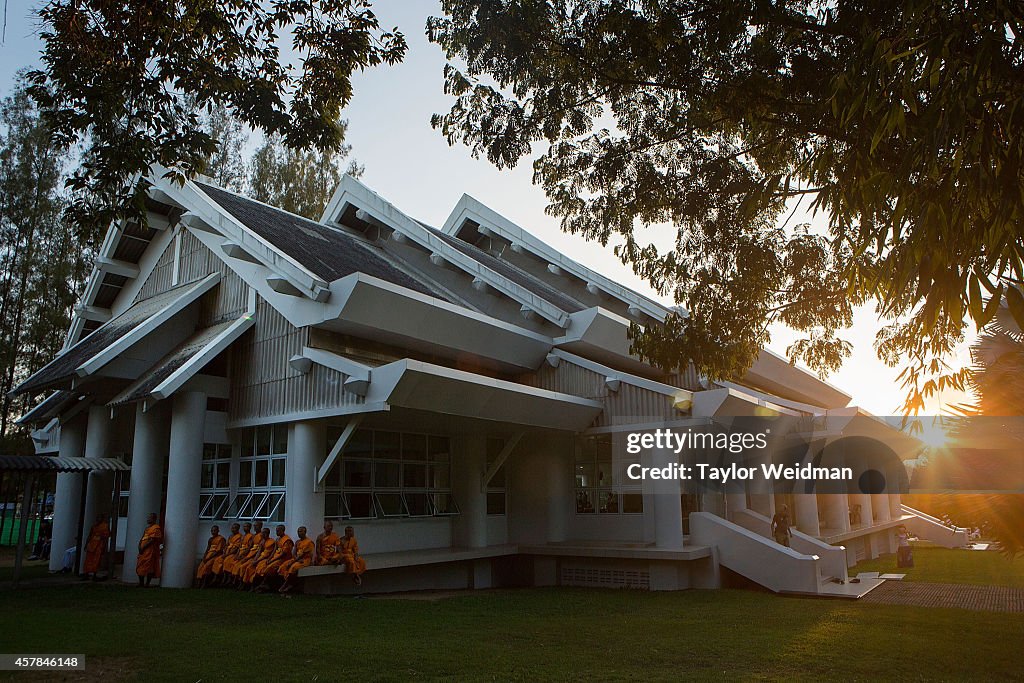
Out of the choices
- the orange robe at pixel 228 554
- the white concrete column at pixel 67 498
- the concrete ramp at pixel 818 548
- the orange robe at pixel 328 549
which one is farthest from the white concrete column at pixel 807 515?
the white concrete column at pixel 67 498

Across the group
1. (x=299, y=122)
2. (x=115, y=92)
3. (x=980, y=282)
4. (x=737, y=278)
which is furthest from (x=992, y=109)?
(x=115, y=92)

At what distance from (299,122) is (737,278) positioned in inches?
243

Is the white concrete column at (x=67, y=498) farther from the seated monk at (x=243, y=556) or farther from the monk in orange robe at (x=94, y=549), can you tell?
the seated monk at (x=243, y=556)

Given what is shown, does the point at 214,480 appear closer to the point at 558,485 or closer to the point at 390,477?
the point at 390,477

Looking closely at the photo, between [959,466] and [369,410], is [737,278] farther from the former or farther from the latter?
[369,410]

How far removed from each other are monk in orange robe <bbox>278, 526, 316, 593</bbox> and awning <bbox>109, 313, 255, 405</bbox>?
3613 mm

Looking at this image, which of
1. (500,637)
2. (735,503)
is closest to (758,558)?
(735,503)

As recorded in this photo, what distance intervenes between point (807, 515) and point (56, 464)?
17552 millimetres

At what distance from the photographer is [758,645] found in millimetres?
8922

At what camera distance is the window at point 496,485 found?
677 inches

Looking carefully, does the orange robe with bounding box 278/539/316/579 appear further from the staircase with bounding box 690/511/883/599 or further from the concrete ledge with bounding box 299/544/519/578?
the staircase with bounding box 690/511/883/599

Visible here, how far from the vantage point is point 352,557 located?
43.7ft

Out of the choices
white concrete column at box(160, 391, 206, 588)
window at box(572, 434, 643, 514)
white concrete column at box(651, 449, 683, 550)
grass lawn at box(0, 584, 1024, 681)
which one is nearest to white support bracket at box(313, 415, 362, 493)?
grass lawn at box(0, 584, 1024, 681)

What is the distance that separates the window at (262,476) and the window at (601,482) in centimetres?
661
